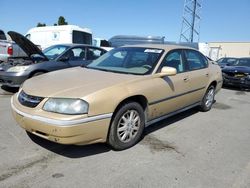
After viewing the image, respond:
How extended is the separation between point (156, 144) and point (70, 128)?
1.54 meters

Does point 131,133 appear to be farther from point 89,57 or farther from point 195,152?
point 89,57

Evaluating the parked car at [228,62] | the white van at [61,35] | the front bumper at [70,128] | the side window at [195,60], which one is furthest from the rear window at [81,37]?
the front bumper at [70,128]

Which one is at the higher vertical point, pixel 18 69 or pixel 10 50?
pixel 10 50

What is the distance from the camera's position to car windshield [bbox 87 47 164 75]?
4.31 metres

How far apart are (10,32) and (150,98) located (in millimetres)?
4917

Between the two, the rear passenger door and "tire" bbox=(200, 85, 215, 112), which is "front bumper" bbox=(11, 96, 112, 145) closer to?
the rear passenger door

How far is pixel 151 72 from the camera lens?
4.18m

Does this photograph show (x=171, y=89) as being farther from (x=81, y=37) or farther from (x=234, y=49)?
(x=234, y=49)

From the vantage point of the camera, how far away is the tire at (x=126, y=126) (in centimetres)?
357

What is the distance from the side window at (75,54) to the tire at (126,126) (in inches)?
167

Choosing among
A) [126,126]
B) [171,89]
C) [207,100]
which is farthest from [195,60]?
[126,126]

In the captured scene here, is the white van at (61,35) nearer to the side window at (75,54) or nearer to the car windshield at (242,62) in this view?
the side window at (75,54)

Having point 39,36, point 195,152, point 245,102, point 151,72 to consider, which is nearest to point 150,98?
point 151,72

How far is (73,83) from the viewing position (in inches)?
143
